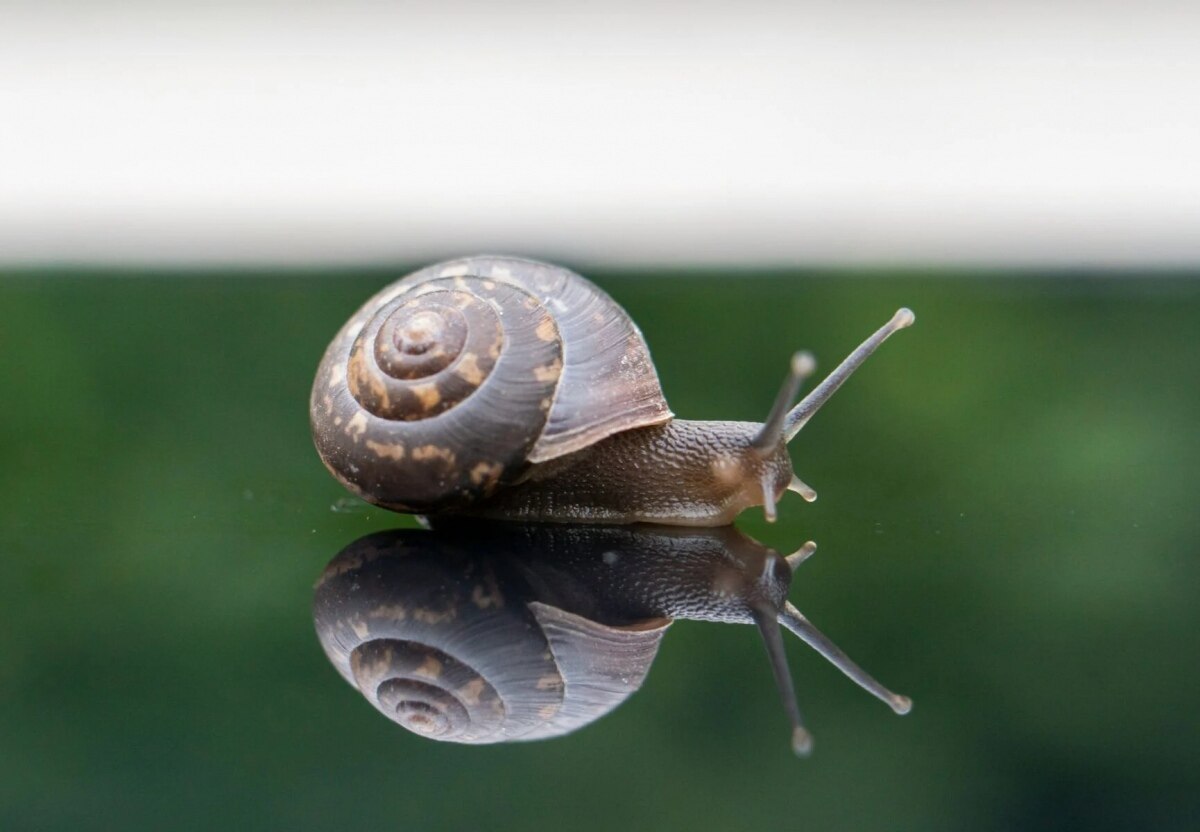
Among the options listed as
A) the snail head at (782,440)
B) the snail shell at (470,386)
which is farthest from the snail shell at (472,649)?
the snail head at (782,440)

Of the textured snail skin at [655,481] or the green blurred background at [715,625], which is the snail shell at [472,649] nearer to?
the green blurred background at [715,625]

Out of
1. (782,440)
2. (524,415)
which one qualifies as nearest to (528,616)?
(524,415)

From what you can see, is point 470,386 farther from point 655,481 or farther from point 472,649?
point 472,649

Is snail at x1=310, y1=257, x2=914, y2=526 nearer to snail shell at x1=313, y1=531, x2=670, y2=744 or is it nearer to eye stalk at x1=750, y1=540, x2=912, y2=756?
snail shell at x1=313, y1=531, x2=670, y2=744

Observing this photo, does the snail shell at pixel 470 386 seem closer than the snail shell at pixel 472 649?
No

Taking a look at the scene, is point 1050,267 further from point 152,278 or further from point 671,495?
point 152,278

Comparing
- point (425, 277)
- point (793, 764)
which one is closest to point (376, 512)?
point (425, 277)

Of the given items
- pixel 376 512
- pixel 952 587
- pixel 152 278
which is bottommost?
pixel 152 278
